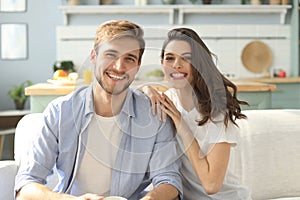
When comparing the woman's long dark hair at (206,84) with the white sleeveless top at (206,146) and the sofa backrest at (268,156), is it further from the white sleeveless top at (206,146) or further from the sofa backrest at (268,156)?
the sofa backrest at (268,156)

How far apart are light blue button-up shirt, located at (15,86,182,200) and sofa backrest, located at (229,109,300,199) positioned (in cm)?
59

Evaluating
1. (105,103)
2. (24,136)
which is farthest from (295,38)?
(105,103)

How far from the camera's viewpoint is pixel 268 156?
8.17 ft

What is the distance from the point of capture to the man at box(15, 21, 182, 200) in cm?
188

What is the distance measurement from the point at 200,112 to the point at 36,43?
15.2 feet

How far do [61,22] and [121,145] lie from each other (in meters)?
4.63

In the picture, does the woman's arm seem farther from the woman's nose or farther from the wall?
the wall

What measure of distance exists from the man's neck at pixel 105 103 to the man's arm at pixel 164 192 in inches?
11.6

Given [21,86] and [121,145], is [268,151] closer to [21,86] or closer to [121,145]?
[121,145]

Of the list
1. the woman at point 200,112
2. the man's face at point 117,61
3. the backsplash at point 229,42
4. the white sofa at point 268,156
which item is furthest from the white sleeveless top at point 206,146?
the backsplash at point 229,42

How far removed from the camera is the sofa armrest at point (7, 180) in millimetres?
2076

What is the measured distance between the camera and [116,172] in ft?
6.25

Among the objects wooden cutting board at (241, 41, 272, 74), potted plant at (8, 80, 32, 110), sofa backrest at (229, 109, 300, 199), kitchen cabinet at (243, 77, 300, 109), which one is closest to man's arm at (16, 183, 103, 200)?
sofa backrest at (229, 109, 300, 199)

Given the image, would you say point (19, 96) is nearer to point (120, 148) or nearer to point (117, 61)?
point (120, 148)
